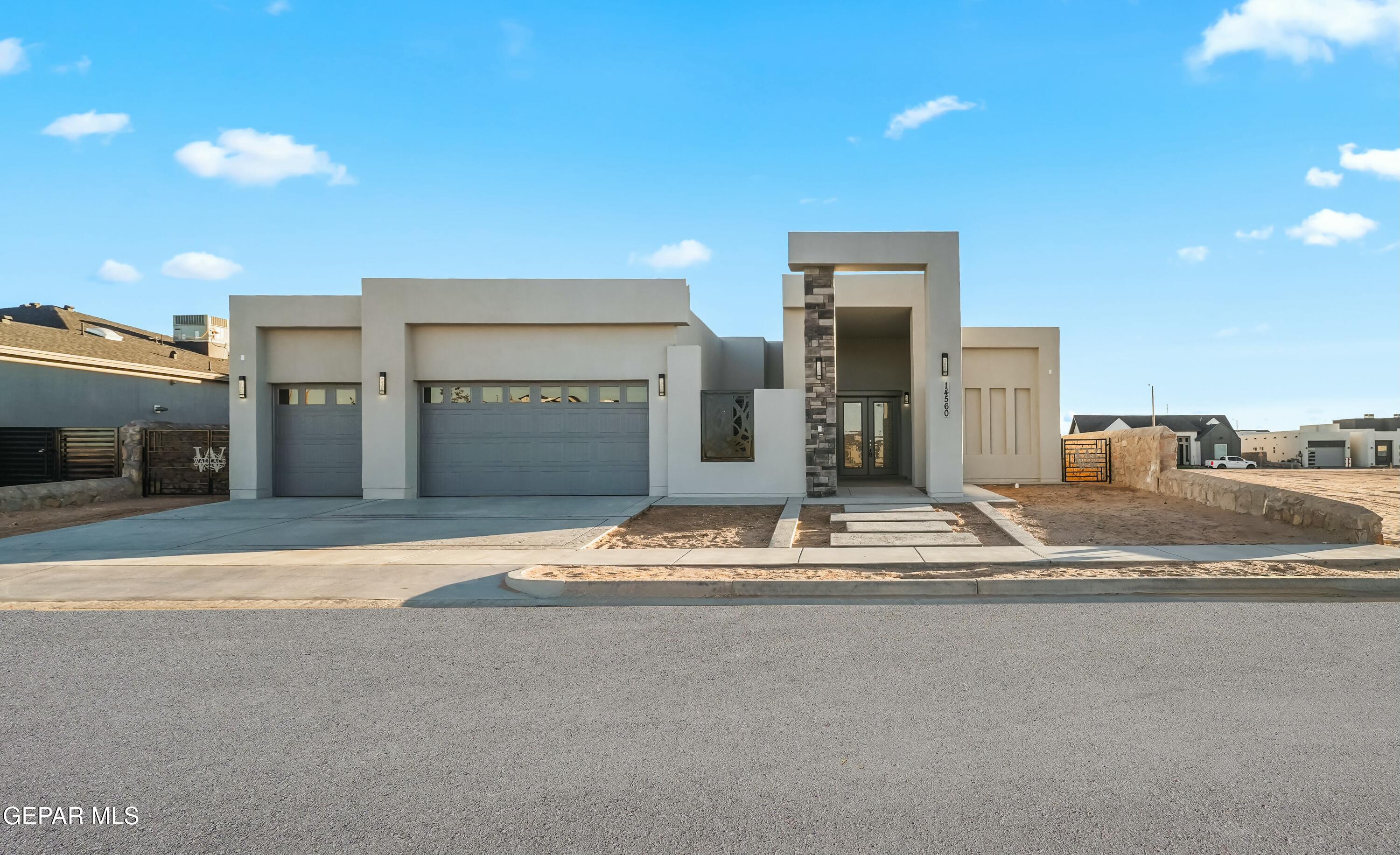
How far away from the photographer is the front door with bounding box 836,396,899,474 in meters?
22.7

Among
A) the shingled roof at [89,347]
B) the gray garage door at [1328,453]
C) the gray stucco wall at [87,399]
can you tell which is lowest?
the gray garage door at [1328,453]

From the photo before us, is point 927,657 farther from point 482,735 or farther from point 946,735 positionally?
point 482,735

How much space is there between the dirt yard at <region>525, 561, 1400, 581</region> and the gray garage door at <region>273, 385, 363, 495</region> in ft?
35.6

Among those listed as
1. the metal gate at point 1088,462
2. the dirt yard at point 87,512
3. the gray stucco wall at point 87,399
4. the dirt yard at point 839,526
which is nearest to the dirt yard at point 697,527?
the dirt yard at point 839,526

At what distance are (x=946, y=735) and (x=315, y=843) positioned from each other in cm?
289

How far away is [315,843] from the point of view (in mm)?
3088

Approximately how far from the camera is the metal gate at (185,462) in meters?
18.9

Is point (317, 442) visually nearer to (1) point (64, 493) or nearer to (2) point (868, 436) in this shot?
(1) point (64, 493)

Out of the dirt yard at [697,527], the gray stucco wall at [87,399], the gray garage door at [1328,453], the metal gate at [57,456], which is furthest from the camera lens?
the gray garage door at [1328,453]

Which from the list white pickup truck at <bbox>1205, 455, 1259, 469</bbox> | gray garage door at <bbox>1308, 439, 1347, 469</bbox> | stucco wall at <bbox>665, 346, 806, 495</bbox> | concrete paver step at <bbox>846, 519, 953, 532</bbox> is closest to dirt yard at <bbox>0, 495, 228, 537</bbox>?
stucco wall at <bbox>665, 346, 806, 495</bbox>

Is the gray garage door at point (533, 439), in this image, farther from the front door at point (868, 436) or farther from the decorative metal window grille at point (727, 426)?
the front door at point (868, 436)

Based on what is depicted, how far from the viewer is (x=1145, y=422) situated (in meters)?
66.7

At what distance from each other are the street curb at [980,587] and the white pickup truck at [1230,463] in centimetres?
6024
